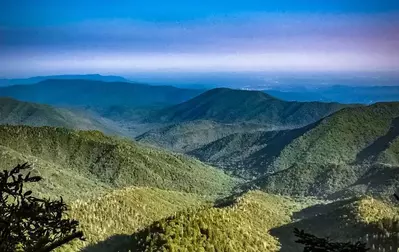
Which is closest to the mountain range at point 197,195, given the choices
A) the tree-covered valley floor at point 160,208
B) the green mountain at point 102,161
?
the tree-covered valley floor at point 160,208

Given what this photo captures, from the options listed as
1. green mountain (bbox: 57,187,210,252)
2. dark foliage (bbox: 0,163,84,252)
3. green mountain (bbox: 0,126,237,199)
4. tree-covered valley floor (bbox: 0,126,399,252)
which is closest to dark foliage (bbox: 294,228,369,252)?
dark foliage (bbox: 0,163,84,252)

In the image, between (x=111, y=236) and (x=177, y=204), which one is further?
(x=177, y=204)

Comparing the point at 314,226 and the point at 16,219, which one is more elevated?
the point at 16,219

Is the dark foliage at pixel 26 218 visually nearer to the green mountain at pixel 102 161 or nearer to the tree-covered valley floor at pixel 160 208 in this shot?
the tree-covered valley floor at pixel 160 208

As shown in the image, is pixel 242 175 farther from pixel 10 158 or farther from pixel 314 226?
pixel 314 226

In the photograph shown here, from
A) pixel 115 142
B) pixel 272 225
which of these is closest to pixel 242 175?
pixel 115 142

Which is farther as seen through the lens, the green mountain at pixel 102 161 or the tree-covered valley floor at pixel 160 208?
the green mountain at pixel 102 161
